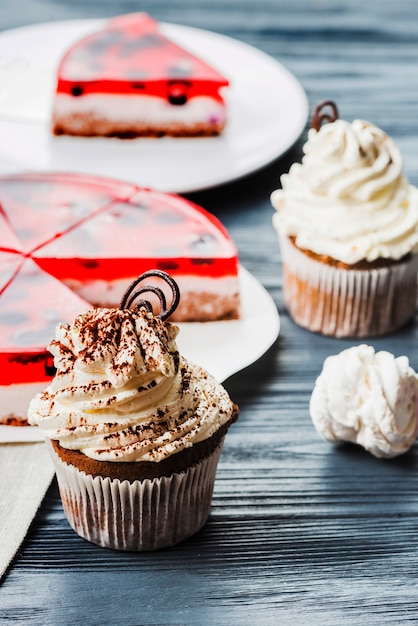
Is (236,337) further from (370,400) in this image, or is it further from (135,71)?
(135,71)

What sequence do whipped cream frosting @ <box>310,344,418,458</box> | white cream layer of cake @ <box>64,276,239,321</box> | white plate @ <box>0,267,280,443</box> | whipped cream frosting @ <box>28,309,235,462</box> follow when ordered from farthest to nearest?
1. white cream layer of cake @ <box>64,276,239,321</box>
2. white plate @ <box>0,267,280,443</box>
3. whipped cream frosting @ <box>310,344,418,458</box>
4. whipped cream frosting @ <box>28,309,235,462</box>

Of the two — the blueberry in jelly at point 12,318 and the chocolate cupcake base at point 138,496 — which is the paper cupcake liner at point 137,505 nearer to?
the chocolate cupcake base at point 138,496

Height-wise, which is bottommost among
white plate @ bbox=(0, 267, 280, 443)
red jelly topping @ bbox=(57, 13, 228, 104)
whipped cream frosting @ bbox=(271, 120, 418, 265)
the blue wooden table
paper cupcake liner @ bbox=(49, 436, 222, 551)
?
the blue wooden table

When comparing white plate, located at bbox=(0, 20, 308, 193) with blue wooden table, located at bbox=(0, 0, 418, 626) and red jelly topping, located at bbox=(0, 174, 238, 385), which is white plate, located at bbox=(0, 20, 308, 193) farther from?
blue wooden table, located at bbox=(0, 0, 418, 626)

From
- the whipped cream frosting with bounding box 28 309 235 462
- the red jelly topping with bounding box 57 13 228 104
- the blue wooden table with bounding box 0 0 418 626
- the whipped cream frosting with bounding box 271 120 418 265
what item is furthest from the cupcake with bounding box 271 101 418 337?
the red jelly topping with bounding box 57 13 228 104

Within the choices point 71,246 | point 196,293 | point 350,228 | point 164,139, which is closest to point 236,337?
point 196,293

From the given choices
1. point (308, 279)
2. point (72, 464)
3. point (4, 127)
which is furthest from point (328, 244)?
point (4, 127)
